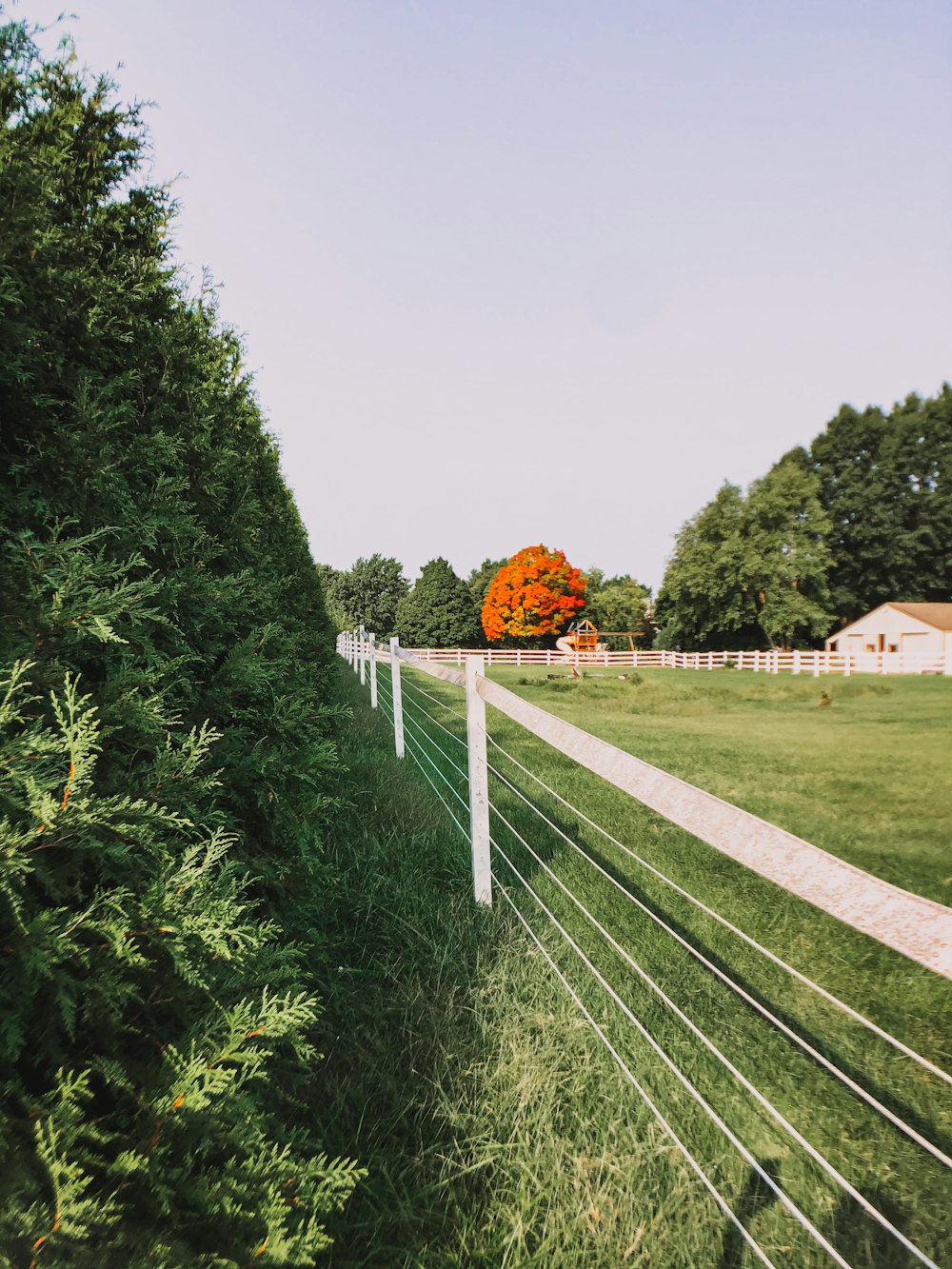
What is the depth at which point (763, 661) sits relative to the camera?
41.7m

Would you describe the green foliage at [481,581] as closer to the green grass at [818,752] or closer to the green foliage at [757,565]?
the green foliage at [757,565]

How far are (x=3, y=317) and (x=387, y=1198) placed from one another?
107 inches

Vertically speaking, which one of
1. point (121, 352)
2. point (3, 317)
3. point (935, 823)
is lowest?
point (935, 823)

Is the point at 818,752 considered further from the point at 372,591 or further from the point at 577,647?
the point at 372,591

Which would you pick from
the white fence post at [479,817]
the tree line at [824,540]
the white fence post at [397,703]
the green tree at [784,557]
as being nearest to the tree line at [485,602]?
the tree line at [824,540]

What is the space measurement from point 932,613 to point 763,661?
1393cm

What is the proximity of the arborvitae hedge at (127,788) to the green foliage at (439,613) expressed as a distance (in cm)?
6532

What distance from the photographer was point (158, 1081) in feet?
4.28

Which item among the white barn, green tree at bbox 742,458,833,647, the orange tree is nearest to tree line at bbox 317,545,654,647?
the orange tree

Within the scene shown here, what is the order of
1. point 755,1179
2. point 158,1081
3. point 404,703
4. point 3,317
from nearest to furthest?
point 158,1081 → point 3,317 → point 755,1179 → point 404,703

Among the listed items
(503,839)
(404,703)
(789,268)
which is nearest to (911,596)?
(789,268)

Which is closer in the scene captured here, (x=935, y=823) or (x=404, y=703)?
(x=935, y=823)

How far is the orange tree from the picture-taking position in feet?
204

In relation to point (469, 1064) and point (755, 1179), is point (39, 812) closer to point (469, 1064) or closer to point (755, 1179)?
point (469, 1064)
